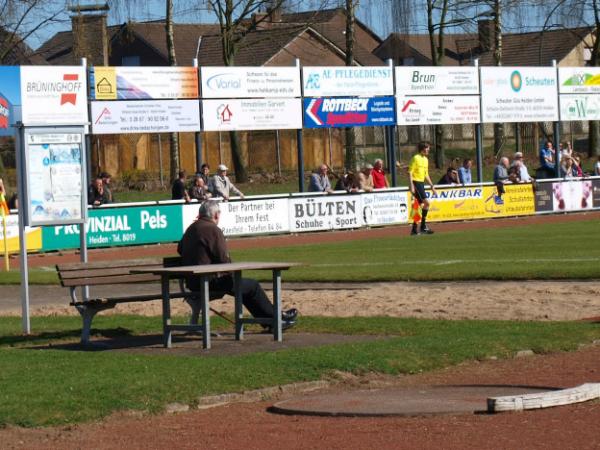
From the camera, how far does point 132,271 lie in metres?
13.9

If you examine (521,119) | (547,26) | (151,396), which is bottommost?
(151,396)

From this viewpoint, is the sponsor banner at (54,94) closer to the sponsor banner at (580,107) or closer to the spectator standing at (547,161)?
the spectator standing at (547,161)

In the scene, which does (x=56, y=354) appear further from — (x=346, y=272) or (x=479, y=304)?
(x=346, y=272)

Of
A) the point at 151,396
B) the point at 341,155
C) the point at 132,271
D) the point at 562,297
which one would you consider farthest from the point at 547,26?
the point at 151,396

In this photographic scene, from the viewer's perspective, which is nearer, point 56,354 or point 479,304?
point 56,354

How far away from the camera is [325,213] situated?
3572 cm

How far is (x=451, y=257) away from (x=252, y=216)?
11.2m

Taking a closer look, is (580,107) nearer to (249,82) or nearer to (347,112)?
(347,112)

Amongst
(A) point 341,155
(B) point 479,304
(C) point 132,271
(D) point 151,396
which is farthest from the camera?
(A) point 341,155

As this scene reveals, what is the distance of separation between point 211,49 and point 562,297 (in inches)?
2509

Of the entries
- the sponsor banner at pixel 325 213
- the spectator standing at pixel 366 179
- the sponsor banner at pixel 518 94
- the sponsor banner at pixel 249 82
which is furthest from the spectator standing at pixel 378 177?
the sponsor banner at pixel 518 94

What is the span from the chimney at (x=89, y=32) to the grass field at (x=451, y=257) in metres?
20.9

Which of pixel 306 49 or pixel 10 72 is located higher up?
pixel 306 49

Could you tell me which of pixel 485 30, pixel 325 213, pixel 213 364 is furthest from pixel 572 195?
pixel 213 364
